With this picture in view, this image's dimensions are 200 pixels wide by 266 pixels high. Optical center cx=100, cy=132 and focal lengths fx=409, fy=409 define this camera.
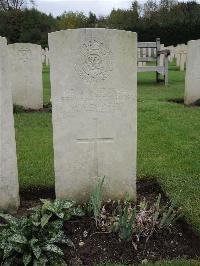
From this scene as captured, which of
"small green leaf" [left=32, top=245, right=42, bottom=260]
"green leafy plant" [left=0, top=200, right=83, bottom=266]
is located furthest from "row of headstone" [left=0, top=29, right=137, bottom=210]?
"small green leaf" [left=32, top=245, right=42, bottom=260]

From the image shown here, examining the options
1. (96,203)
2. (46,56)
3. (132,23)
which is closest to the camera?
(96,203)

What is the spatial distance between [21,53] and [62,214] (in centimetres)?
684

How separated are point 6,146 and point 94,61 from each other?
3.68ft

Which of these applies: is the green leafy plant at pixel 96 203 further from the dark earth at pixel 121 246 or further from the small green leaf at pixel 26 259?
the small green leaf at pixel 26 259

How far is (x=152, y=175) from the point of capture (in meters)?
4.96

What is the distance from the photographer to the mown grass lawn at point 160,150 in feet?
15.0

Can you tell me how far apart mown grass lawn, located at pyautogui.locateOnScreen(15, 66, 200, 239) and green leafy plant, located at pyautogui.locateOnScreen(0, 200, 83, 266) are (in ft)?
3.79

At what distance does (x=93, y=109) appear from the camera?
384 centimetres

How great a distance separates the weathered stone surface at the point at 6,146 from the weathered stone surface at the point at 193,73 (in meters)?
6.92

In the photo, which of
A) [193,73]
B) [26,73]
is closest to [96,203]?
[26,73]

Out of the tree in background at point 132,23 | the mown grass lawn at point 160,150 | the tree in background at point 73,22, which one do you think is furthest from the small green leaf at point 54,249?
the tree in background at point 73,22

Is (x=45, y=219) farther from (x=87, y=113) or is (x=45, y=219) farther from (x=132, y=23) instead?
(x=132, y=23)

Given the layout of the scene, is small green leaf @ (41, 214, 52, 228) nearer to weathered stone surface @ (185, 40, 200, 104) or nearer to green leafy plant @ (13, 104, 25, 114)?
green leafy plant @ (13, 104, 25, 114)

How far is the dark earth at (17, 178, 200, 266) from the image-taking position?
3262 mm
